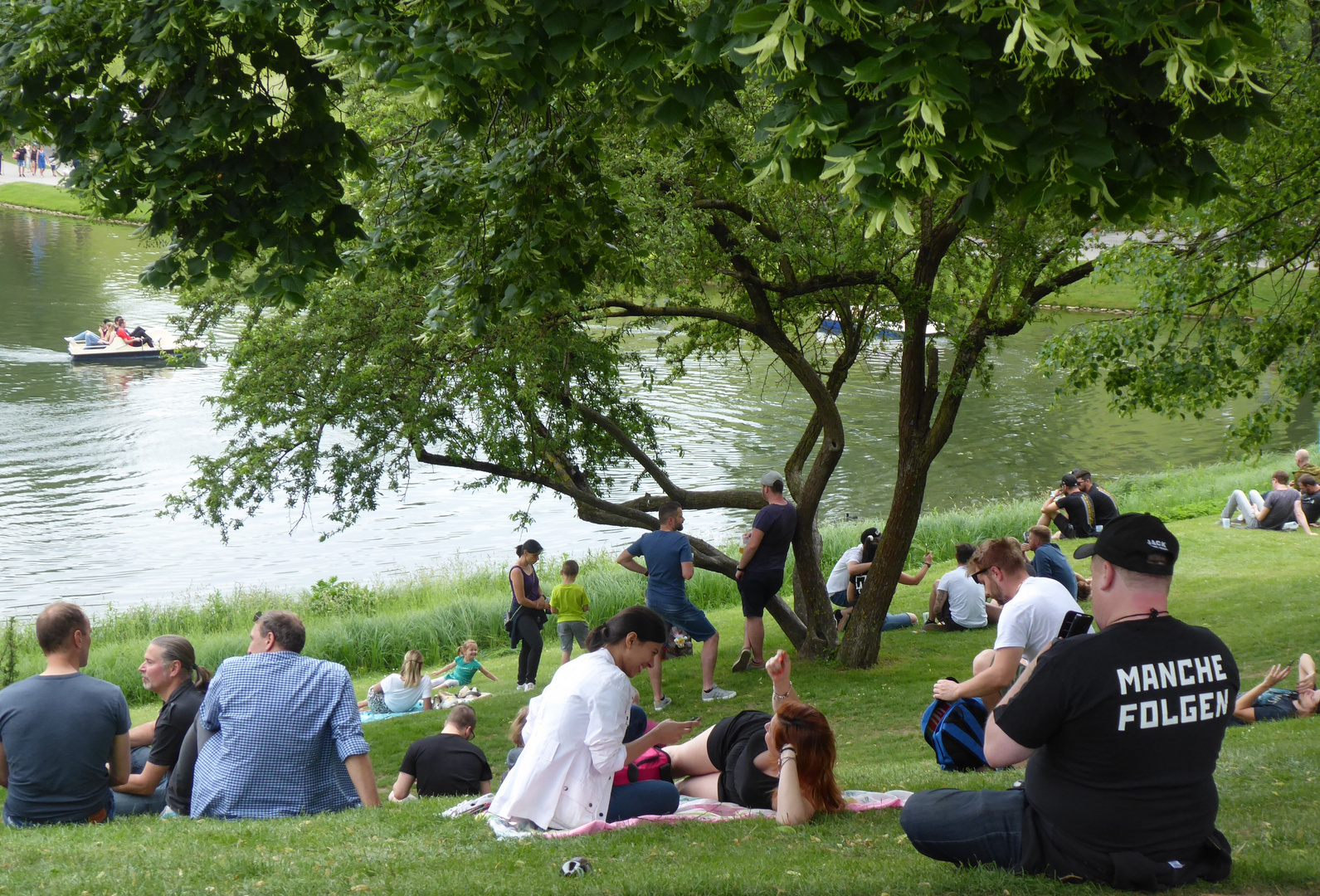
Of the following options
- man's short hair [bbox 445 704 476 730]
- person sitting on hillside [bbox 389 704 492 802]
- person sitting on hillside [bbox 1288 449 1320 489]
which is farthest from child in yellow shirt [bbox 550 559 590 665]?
person sitting on hillside [bbox 1288 449 1320 489]

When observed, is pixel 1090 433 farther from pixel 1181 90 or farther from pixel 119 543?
pixel 1181 90

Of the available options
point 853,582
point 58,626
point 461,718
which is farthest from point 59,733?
point 853,582

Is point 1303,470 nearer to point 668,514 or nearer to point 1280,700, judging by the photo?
point 1280,700

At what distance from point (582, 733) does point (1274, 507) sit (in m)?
14.7

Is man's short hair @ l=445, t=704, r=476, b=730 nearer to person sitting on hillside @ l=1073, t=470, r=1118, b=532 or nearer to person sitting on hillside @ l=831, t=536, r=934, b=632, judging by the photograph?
person sitting on hillside @ l=831, t=536, r=934, b=632

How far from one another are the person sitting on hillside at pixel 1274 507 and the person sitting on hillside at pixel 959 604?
6.04 m

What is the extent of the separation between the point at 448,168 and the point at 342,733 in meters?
3.51

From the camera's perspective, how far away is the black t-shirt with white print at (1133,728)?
349 centimetres

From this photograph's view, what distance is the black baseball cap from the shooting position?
11.5ft

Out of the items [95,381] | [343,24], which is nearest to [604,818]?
[343,24]

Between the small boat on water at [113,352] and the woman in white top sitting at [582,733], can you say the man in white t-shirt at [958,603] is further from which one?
the small boat on water at [113,352]

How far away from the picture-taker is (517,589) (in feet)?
39.6

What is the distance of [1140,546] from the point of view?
139 inches

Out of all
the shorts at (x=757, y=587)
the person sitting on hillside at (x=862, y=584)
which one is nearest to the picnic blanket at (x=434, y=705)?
the shorts at (x=757, y=587)
